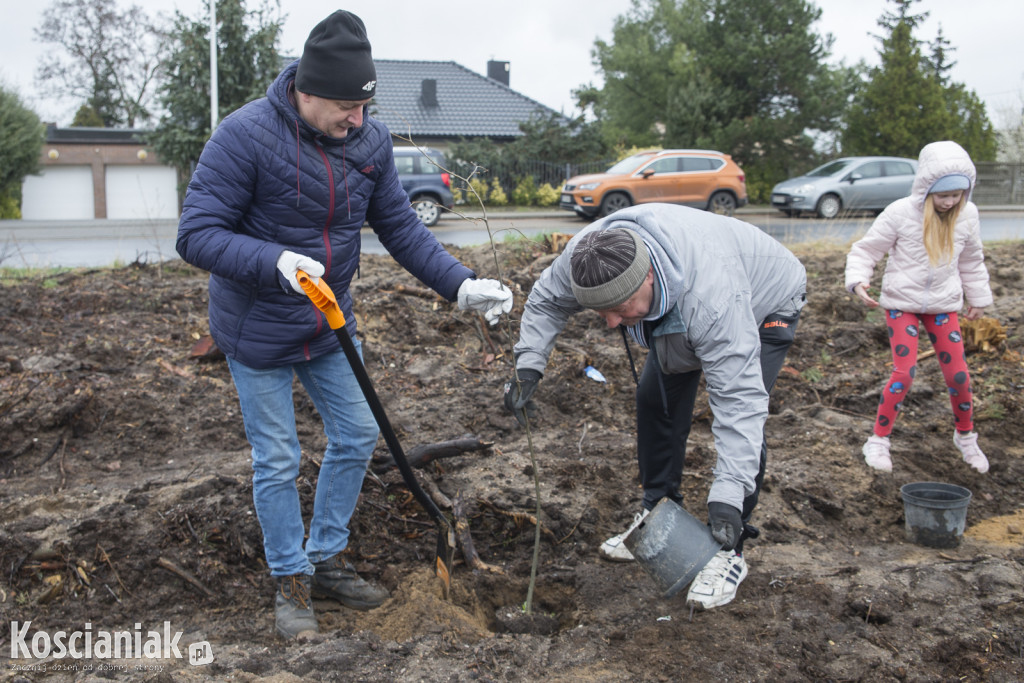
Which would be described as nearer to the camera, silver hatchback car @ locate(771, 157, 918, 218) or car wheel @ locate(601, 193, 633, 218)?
car wheel @ locate(601, 193, 633, 218)

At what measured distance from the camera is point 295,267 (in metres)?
2.23

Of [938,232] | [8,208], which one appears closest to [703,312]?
[938,232]

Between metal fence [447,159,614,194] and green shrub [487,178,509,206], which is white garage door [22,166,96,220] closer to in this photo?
metal fence [447,159,614,194]

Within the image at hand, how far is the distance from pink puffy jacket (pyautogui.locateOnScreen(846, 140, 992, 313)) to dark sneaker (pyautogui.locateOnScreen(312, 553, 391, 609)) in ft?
9.47

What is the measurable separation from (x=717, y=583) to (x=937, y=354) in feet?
6.89

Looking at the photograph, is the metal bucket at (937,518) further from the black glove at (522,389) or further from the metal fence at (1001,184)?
the metal fence at (1001,184)

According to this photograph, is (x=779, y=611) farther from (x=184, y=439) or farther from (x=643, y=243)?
(x=184, y=439)

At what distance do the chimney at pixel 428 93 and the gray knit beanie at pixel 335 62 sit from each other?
2629 cm

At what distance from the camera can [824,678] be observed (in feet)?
7.77

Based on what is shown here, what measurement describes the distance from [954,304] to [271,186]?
11.0 ft

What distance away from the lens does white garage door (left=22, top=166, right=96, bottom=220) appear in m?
28.6

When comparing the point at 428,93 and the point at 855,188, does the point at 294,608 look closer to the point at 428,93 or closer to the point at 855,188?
the point at 855,188

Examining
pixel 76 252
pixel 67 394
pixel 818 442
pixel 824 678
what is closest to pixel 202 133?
pixel 76 252

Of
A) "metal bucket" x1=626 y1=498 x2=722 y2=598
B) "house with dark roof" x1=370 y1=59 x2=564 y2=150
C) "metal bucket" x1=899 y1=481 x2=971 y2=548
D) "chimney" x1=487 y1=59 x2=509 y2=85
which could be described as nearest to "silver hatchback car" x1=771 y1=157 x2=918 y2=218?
"house with dark roof" x1=370 y1=59 x2=564 y2=150
